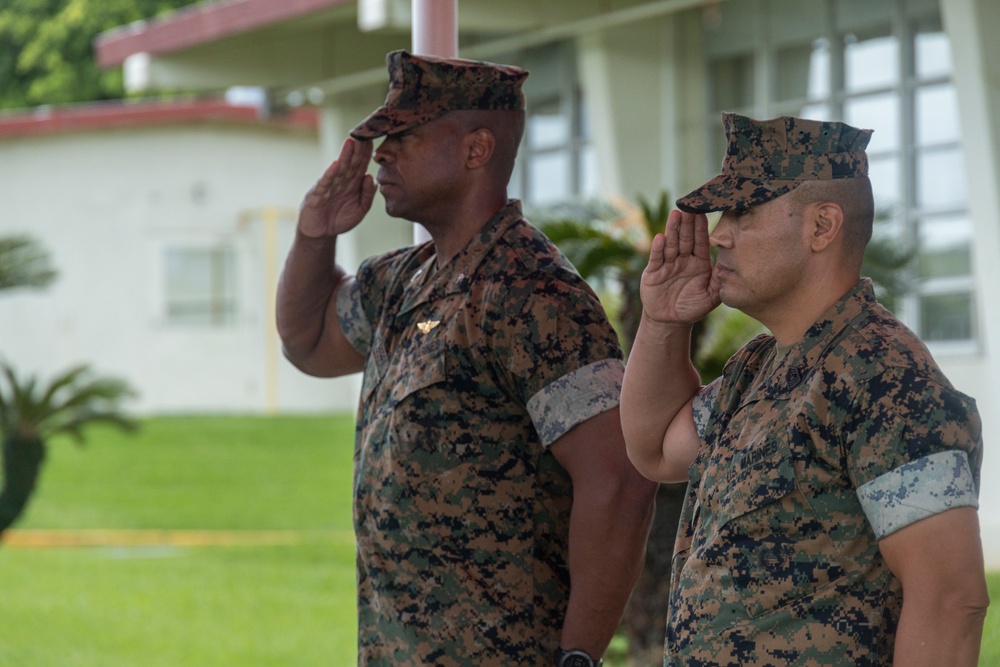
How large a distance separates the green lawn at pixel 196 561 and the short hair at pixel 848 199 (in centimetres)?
438

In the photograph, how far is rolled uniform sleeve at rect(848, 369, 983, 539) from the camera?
1779 mm

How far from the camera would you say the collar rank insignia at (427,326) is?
8.86 feet

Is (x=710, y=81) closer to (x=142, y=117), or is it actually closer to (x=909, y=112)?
(x=909, y=112)

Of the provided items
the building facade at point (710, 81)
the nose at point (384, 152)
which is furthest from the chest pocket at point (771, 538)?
the building facade at point (710, 81)

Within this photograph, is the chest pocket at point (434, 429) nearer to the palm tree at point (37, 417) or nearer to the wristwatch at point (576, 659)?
the wristwatch at point (576, 659)

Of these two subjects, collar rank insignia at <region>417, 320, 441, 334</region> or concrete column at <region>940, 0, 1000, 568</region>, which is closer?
collar rank insignia at <region>417, 320, 441, 334</region>

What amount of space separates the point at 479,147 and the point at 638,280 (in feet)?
12.3

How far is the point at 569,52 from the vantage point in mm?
10930

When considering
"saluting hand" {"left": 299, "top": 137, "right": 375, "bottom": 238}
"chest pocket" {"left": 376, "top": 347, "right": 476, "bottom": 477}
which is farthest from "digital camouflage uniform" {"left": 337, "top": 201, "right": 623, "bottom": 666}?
"saluting hand" {"left": 299, "top": 137, "right": 375, "bottom": 238}

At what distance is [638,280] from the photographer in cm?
644

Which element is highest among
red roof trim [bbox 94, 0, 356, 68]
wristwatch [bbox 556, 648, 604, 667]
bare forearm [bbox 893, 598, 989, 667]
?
red roof trim [bbox 94, 0, 356, 68]

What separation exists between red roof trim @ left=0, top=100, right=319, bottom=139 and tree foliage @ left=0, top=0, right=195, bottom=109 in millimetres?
7528

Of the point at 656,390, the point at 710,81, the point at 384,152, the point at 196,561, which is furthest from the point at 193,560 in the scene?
the point at 656,390

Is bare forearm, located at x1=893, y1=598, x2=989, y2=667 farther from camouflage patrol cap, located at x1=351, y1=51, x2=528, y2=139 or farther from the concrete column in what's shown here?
the concrete column
